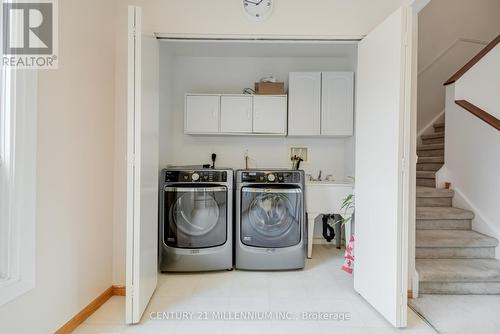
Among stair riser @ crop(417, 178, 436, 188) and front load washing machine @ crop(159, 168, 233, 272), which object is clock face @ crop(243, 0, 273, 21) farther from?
stair riser @ crop(417, 178, 436, 188)

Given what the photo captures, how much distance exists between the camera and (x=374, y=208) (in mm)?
1899

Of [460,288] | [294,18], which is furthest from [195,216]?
[460,288]

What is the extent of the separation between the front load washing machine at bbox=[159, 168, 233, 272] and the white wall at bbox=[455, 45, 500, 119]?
2741mm

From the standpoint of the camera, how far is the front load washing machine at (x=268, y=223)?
8.34ft

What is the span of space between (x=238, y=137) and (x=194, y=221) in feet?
4.38

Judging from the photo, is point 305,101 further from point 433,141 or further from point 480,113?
point 433,141

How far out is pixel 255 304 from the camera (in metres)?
2.00

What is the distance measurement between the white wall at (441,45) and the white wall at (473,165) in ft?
3.70

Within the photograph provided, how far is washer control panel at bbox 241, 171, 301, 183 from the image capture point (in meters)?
2.58

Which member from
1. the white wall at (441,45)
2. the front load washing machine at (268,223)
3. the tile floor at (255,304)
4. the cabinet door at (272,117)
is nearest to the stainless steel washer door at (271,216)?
the front load washing machine at (268,223)

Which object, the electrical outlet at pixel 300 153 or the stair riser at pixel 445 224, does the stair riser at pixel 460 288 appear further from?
the electrical outlet at pixel 300 153

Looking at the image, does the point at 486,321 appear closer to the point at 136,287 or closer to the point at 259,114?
the point at 136,287

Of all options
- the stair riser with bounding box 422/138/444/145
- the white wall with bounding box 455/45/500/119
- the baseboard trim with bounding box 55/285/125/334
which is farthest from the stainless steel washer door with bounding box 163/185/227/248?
the stair riser with bounding box 422/138/444/145

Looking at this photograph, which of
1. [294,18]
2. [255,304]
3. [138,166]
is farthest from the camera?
[294,18]
